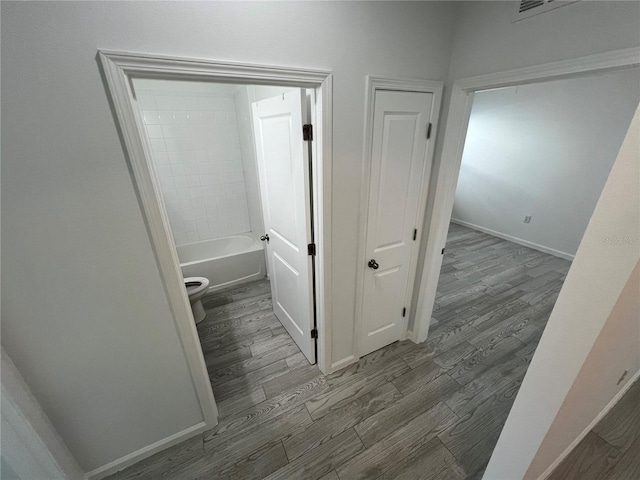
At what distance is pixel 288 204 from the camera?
1.76 meters

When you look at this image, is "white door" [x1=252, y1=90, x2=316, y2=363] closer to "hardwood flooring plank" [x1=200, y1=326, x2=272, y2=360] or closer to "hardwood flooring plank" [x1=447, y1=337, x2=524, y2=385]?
"hardwood flooring plank" [x1=200, y1=326, x2=272, y2=360]

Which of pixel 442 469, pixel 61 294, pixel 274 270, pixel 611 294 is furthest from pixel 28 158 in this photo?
pixel 442 469

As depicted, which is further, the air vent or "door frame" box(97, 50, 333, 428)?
the air vent

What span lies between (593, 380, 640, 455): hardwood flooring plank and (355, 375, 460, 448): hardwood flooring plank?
2.70ft

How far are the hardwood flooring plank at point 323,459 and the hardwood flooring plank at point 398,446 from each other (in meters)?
0.04

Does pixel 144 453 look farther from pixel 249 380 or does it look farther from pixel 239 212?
pixel 239 212

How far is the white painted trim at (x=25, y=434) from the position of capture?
0.99 metres

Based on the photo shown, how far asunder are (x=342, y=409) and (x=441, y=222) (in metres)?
1.51

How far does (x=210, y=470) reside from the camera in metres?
1.43

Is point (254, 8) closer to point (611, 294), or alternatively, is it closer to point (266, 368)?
point (611, 294)

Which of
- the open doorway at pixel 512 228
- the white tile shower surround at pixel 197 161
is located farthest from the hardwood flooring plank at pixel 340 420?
the white tile shower surround at pixel 197 161

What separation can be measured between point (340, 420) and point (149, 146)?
196 cm

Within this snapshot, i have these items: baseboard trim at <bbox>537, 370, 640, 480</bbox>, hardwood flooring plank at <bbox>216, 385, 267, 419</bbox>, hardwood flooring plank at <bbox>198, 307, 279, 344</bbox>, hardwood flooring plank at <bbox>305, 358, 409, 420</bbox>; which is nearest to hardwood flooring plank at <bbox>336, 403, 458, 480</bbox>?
hardwood flooring plank at <bbox>305, 358, 409, 420</bbox>

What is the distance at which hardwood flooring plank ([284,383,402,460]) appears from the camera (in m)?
1.54
